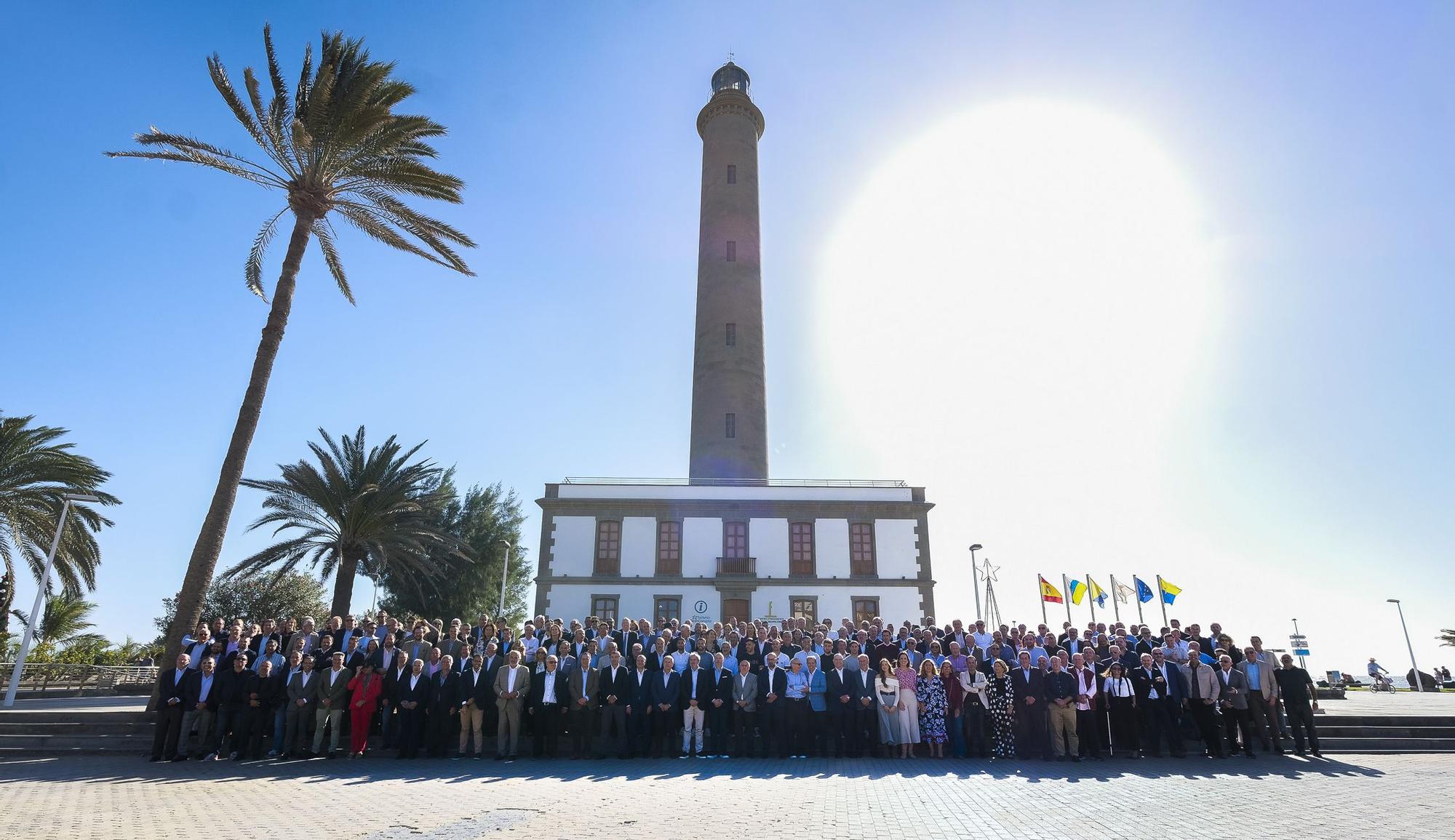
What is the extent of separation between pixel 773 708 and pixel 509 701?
3.53m

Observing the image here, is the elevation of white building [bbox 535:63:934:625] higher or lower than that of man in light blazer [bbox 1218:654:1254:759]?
higher

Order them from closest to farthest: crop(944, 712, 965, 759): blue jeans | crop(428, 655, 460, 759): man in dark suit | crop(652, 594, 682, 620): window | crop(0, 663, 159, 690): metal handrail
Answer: crop(428, 655, 460, 759): man in dark suit, crop(944, 712, 965, 759): blue jeans, crop(0, 663, 159, 690): metal handrail, crop(652, 594, 682, 620): window

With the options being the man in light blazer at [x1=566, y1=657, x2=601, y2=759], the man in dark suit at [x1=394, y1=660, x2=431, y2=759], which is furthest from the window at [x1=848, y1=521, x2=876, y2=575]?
the man in dark suit at [x1=394, y1=660, x2=431, y2=759]

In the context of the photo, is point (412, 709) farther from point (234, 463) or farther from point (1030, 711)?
point (1030, 711)

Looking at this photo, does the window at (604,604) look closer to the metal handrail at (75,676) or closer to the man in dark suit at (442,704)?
the metal handrail at (75,676)

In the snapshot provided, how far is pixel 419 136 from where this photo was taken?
51.5 feet

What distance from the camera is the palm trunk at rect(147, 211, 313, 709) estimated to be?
1234 centimetres

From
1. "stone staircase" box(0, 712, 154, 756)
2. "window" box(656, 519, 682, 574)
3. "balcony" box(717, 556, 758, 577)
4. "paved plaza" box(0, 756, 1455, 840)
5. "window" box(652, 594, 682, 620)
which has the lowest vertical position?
A: "paved plaza" box(0, 756, 1455, 840)

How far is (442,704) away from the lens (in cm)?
1040

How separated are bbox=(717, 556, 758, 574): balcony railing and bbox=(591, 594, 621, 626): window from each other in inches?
134

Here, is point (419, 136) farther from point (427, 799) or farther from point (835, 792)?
point (835, 792)

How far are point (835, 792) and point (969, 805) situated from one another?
1.28 metres

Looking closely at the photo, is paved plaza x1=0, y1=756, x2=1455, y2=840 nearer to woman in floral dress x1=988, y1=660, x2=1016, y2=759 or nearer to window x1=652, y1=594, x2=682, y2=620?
woman in floral dress x1=988, y1=660, x2=1016, y2=759

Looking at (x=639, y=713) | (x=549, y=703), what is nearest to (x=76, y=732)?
(x=549, y=703)
